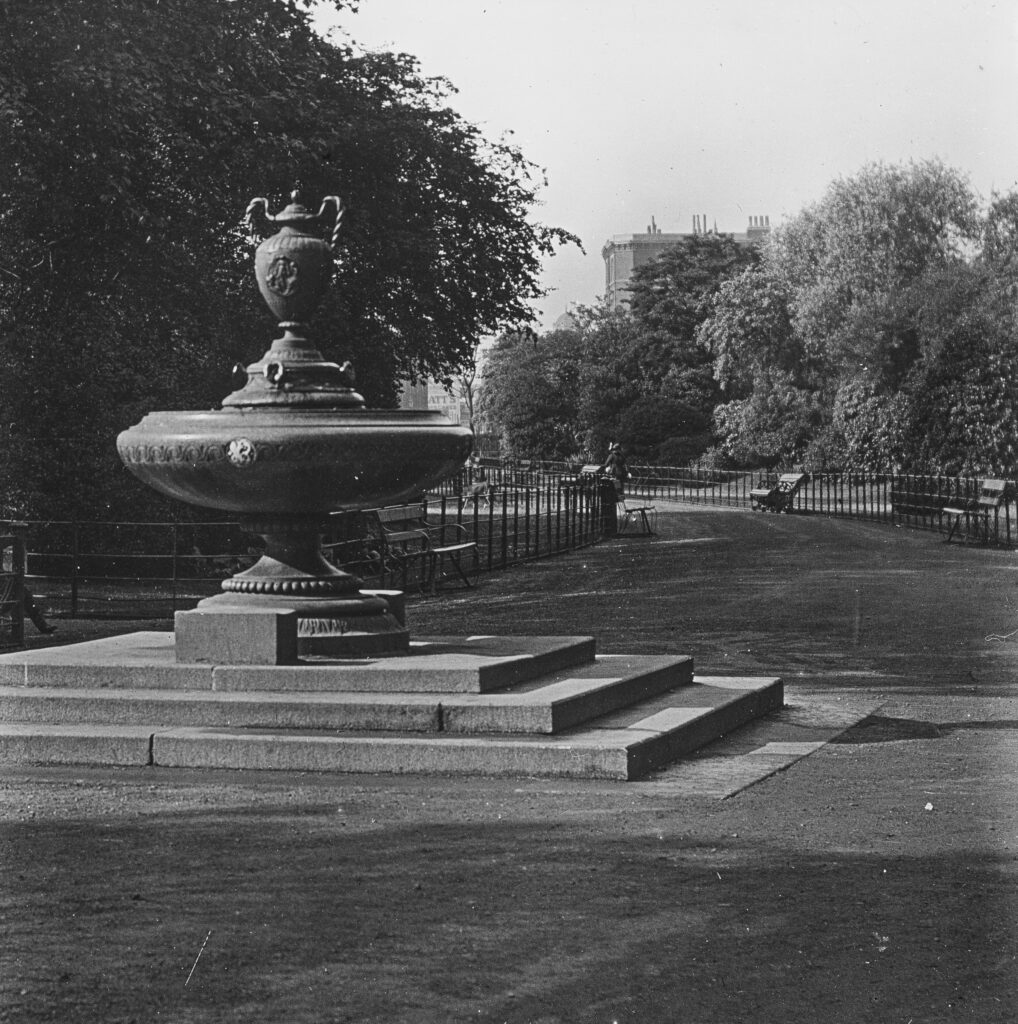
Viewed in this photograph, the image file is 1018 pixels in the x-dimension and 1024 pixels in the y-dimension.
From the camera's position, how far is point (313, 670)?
9.38m

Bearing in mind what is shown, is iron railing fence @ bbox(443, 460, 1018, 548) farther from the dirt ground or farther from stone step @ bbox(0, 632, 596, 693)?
the dirt ground

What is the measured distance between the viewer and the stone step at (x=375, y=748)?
8.30m

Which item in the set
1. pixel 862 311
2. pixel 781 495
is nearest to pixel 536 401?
pixel 862 311

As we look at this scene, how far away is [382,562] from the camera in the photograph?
62.6 ft

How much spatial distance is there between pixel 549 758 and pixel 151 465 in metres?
3.29

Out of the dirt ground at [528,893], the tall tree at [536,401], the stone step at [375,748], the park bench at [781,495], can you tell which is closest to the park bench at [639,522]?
the park bench at [781,495]

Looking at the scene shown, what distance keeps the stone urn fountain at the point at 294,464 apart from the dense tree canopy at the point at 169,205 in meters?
9.21

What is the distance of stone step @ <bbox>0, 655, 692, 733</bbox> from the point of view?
8.82m

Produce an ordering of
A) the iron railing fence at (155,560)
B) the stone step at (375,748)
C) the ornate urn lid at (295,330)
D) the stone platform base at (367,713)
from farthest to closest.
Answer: the iron railing fence at (155,560) → the ornate urn lid at (295,330) → the stone platform base at (367,713) → the stone step at (375,748)

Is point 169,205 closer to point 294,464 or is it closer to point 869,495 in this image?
point 294,464

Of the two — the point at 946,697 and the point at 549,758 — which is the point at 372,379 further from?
the point at 549,758

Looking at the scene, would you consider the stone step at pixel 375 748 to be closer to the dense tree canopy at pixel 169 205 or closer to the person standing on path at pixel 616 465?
the dense tree canopy at pixel 169 205

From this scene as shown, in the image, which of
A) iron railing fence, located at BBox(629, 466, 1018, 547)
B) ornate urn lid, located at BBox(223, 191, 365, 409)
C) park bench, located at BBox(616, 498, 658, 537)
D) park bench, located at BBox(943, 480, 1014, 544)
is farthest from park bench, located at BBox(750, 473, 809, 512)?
ornate urn lid, located at BBox(223, 191, 365, 409)

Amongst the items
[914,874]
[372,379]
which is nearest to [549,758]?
[914,874]
